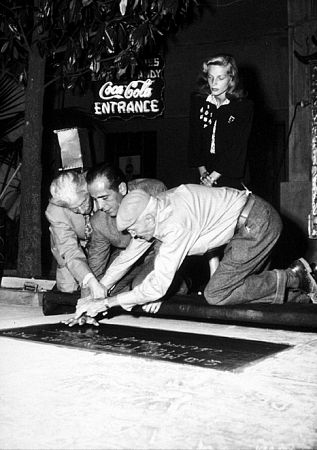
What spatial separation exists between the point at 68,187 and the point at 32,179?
2045 millimetres

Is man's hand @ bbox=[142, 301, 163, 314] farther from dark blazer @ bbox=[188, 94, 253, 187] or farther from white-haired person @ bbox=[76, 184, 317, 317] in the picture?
dark blazer @ bbox=[188, 94, 253, 187]

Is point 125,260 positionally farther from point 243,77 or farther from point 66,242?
point 243,77

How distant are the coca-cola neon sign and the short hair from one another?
5.12 metres

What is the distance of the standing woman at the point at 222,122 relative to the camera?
13.5 feet

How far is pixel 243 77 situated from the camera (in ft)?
26.3

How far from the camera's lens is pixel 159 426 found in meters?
1.73

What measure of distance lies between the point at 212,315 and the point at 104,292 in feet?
2.52

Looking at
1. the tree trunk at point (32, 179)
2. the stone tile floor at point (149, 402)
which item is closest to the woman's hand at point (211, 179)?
the stone tile floor at point (149, 402)

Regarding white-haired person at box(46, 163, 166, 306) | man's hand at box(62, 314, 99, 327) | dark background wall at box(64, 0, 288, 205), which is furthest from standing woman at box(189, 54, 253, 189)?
dark background wall at box(64, 0, 288, 205)

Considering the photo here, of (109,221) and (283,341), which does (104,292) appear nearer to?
(109,221)

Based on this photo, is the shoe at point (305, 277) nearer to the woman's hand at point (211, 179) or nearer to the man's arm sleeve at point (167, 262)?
the woman's hand at point (211, 179)

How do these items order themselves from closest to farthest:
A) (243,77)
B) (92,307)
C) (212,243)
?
(92,307), (212,243), (243,77)

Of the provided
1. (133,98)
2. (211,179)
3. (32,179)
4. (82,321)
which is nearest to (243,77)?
(133,98)

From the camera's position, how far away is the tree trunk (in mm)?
5801
